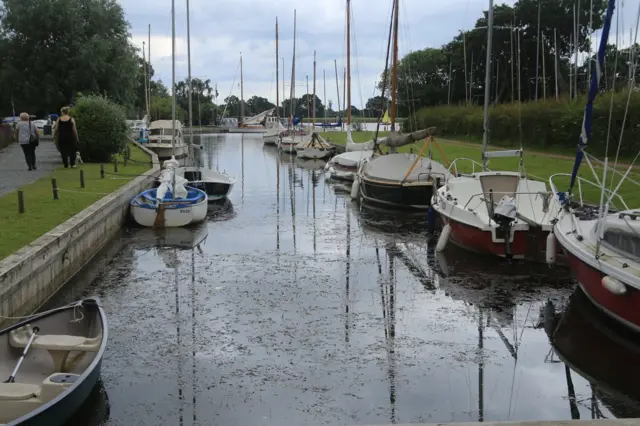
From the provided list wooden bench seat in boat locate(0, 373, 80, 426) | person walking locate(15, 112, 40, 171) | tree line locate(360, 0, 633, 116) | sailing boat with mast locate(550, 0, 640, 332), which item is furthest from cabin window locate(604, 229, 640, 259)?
tree line locate(360, 0, 633, 116)

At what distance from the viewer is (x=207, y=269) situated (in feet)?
44.1

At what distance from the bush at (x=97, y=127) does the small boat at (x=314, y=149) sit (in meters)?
20.9

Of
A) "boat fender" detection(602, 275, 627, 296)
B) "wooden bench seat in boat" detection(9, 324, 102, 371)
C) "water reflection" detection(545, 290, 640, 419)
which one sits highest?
"boat fender" detection(602, 275, 627, 296)

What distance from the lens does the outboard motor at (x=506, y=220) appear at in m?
13.3

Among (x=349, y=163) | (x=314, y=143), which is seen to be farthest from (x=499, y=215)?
(x=314, y=143)

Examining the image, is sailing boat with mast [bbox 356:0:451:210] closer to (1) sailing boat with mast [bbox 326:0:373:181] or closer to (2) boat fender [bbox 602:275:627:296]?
(1) sailing boat with mast [bbox 326:0:373:181]

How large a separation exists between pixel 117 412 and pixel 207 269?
21.4ft

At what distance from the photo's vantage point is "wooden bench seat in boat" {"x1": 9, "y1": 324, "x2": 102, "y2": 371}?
7160 millimetres

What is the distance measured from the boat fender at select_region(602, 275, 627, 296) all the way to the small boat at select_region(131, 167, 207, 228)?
11.7 meters

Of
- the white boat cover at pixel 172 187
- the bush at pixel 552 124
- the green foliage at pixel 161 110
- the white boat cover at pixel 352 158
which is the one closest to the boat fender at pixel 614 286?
the bush at pixel 552 124

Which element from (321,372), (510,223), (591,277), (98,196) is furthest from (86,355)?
(98,196)

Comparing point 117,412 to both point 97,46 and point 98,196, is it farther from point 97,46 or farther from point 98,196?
point 97,46

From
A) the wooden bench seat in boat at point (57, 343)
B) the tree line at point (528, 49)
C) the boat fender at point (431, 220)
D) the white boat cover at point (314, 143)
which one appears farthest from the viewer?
the tree line at point (528, 49)

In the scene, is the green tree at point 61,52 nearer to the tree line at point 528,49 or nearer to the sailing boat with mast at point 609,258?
the tree line at point 528,49
